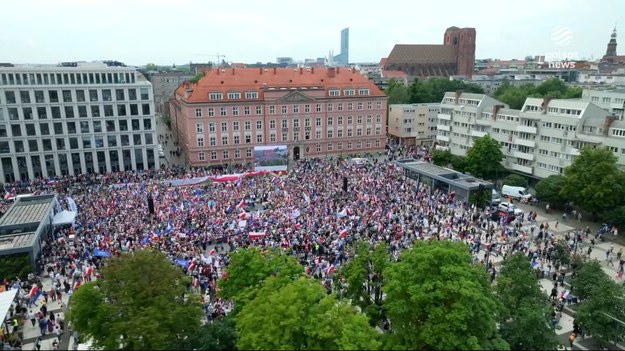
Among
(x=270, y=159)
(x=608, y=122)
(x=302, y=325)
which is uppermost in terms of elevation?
(x=608, y=122)

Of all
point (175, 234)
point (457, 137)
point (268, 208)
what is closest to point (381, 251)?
point (175, 234)

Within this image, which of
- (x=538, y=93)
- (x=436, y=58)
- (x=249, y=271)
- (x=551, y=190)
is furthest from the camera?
(x=436, y=58)

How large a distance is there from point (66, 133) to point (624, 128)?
69.8 m

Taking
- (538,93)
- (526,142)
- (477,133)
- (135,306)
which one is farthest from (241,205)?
(538,93)

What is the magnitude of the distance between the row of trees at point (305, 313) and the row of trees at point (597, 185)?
87.1ft

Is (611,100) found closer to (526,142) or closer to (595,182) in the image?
(526,142)

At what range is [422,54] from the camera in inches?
6954

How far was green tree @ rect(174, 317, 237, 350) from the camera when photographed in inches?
774

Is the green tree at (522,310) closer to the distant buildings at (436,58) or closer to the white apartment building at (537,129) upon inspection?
the white apartment building at (537,129)

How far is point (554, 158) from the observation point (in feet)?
185

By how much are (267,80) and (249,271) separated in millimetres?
56484

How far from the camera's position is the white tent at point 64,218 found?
39334 mm

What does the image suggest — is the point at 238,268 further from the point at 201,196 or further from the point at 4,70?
the point at 4,70

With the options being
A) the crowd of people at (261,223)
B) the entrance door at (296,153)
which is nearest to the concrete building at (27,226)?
the crowd of people at (261,223)
